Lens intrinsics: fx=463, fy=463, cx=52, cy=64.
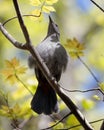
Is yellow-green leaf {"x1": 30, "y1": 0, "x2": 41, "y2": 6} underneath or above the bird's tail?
above

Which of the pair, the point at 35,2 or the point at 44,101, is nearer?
the point at 35,2

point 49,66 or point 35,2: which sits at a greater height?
point 35,2

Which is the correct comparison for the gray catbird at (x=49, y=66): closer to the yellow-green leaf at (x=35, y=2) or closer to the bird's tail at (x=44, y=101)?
the bird's tail at (x=44, y=101)

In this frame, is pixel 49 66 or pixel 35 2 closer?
pixel 35 2

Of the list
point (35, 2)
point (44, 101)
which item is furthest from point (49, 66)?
point (35, 2)

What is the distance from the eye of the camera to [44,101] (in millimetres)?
3391

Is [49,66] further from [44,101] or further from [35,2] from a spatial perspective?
[35,2]

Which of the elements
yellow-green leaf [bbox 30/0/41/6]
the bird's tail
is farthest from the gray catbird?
yellow-green leaf [bbox 30/0/41/6]

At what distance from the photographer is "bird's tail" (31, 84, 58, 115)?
3.20m

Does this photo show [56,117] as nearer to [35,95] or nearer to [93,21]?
[35,95]

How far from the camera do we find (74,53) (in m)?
2.79

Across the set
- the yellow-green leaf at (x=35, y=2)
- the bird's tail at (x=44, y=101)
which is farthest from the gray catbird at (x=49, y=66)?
the yellow-green leaf at (x=35, y=2)

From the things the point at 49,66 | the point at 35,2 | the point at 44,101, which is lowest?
the point at 44,101

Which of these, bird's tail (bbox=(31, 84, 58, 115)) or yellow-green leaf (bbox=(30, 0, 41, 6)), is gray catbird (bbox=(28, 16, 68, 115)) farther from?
yellow-green leaf (bbox=(30, 0, 41, 6))
